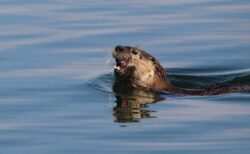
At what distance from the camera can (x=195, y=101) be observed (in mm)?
12414

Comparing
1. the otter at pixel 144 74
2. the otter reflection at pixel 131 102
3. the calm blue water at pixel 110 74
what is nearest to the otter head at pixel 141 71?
the otter at pixel 144 74

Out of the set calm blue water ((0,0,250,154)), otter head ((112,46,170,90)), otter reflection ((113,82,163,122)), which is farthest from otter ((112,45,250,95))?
calm blue water ((0,0,250,154))

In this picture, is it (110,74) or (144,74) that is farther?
(110,74)

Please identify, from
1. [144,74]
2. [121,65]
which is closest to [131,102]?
[121,65]

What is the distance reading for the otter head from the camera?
13.2m

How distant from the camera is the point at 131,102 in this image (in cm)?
1258

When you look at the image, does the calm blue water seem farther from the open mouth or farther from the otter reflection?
the open mouth

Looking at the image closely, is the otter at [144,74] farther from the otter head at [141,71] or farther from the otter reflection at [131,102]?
the otter reflection at [131,102]

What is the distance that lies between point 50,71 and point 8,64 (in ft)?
2.31

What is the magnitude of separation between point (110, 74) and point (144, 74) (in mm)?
854

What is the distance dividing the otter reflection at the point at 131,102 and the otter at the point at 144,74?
13 cm

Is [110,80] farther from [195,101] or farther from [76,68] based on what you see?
[195,101]

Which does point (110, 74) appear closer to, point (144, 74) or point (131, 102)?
point (144, 74)

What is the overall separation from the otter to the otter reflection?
0.44 ft
